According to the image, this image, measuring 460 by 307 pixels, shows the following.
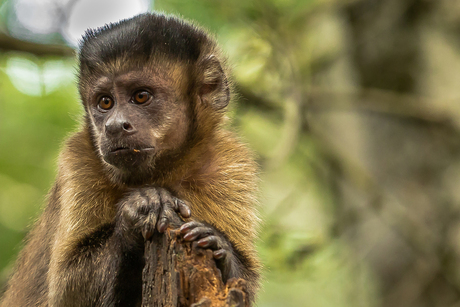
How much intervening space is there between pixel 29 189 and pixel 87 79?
12.9ft

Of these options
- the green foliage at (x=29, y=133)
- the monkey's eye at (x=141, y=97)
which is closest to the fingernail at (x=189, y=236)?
the monkey's eye at (x=141, y=97)

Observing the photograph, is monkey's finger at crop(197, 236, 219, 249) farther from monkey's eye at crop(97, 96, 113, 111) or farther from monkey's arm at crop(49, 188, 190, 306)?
monkey's eye at crop(97, 96, 113, 111)

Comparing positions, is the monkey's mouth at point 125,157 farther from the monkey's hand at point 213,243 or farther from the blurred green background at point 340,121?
the blurred green background at point 340,121

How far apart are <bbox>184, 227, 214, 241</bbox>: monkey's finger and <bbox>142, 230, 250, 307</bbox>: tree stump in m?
0.03

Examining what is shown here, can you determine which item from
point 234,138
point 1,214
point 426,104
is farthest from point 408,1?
point 1,214

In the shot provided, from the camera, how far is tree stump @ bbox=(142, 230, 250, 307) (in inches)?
104

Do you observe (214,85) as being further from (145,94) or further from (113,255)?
(113,255)

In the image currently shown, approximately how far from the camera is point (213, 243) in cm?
313

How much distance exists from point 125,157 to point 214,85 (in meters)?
1.22

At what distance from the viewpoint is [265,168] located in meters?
6.18

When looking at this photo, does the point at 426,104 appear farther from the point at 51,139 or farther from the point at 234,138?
the point at 51,139

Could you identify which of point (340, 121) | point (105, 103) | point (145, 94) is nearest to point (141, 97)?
point (145, 94)

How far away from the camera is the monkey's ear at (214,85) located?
479 centimetres

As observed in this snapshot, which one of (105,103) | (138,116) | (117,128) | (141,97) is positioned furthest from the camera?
(105,103)
